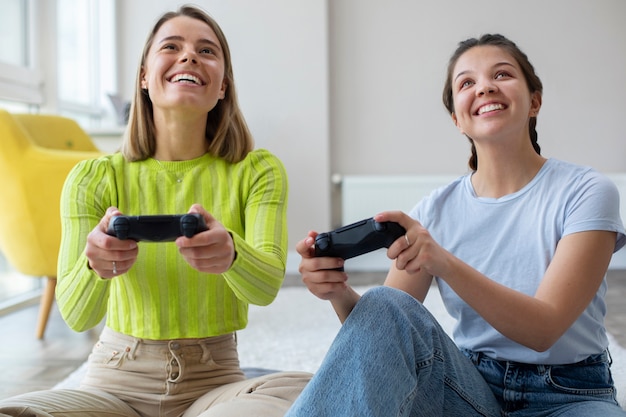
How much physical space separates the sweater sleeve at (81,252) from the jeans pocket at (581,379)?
741 mm

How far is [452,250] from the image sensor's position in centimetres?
114

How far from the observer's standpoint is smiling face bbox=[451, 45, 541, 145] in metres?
1.11

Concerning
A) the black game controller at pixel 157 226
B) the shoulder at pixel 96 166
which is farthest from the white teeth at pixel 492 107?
the shoulder at pixel 96 166

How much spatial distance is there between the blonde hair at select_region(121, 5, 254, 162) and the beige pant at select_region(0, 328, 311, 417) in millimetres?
342

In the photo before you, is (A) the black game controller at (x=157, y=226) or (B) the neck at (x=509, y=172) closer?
(A) the black game controller at (x=157, y=226)

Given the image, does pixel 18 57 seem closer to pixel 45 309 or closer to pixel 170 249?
pixel 45 309

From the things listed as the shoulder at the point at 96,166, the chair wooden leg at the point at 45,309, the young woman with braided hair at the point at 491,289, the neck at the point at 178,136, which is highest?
the neck at the point at 178,136

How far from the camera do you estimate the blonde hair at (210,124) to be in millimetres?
1205

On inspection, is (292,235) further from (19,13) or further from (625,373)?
(625,373)

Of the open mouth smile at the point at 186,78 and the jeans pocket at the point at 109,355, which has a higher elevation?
the open mouth smile at the point at 186,78

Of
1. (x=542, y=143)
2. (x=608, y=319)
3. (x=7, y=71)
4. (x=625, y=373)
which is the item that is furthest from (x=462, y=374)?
(x=542, y=143)

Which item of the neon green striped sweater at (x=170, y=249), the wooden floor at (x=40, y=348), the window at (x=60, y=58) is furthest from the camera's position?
the window at (x=60, y=58)

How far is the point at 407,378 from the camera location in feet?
2.84

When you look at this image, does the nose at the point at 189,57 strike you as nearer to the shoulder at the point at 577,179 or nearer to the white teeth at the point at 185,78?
the white teeth at the point at 185,78
